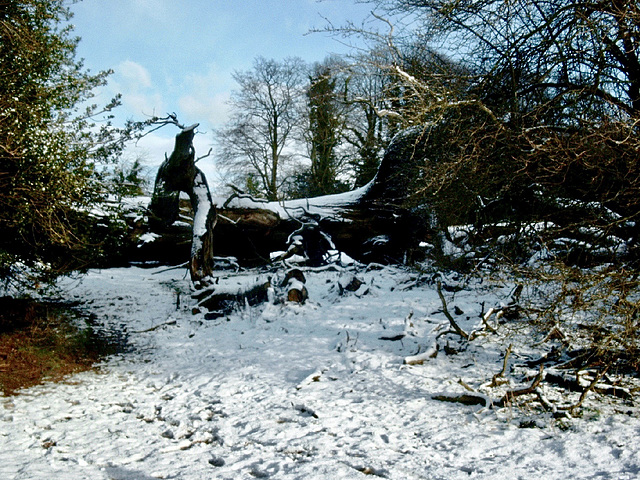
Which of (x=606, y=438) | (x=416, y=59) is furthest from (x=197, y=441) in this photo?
(x=416, y=59)

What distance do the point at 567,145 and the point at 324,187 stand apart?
19103 mm

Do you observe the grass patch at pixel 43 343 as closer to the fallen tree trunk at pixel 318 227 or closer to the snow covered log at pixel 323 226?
the fallen tree trunk at pixel 318 227

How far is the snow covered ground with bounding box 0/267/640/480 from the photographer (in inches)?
128

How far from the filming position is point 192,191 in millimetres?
10039

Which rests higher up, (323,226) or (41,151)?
(41,151)

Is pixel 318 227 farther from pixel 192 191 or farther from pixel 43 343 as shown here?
pixel 43 343

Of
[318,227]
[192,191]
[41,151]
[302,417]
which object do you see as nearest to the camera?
[302,417]

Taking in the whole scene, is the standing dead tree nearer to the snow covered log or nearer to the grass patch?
the snow covered log

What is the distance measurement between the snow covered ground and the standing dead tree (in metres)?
2.43

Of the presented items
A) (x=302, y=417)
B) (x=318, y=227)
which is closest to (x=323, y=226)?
(x=318, y=227)

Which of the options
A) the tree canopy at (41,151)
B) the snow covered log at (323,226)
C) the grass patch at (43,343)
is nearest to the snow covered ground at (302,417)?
the grass patch at (43,343)

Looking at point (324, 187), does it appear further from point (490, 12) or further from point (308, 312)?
point (490, 12)

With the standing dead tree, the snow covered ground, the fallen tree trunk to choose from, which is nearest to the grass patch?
the snow covered ground

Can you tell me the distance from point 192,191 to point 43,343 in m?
4.62
